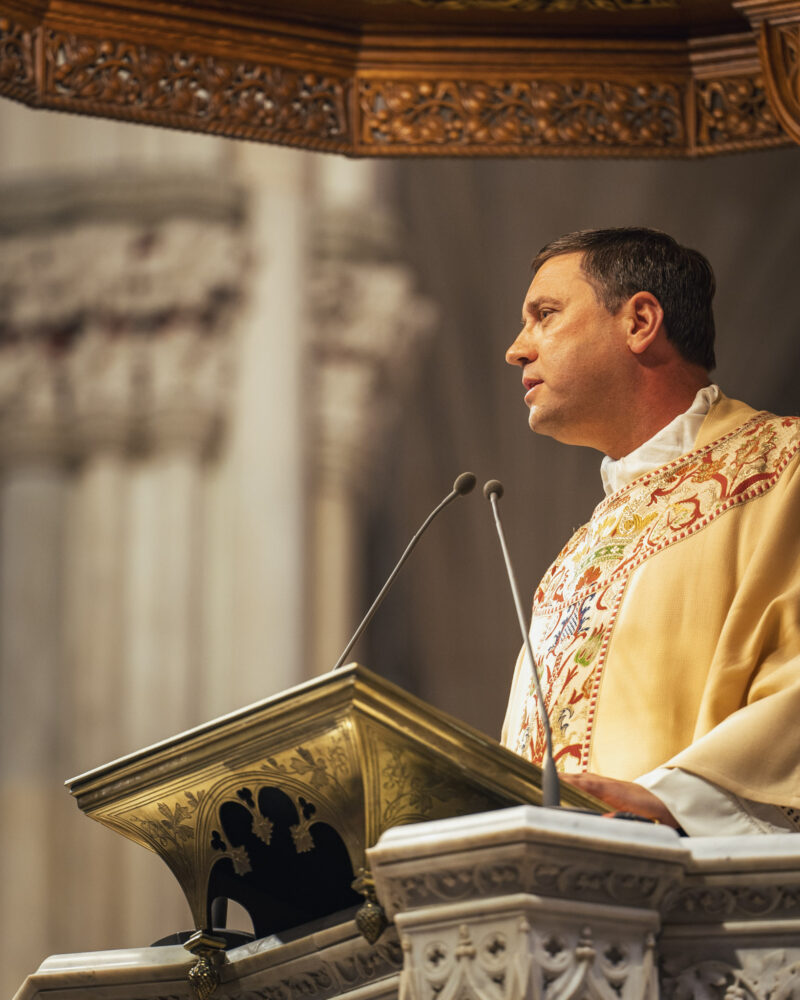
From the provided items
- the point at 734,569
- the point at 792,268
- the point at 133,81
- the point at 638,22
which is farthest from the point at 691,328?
the point at 792,268

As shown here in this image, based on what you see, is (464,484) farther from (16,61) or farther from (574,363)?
(16,61)

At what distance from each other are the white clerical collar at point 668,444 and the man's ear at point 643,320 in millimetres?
150

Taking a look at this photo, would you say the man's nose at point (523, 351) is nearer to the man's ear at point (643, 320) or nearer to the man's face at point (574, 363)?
the man's face at point (574, 363)

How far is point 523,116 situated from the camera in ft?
14.1

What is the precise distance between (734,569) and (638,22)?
1864 millimetres

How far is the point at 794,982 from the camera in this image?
1.78m

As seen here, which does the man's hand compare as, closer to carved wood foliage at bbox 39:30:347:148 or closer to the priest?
the priest

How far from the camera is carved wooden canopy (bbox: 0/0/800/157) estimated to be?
411 cm

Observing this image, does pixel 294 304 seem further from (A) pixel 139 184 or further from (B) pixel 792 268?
(B) pixel 792 268

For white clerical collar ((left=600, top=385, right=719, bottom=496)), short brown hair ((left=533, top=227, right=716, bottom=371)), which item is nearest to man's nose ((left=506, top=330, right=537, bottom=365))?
short brown hair ((left=533, top=227, right=716, bottom=371))

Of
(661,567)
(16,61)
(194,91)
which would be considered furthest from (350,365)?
(661,567)

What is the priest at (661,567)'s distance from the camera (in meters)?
2.41

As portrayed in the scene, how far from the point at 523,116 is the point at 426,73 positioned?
0.87 ft

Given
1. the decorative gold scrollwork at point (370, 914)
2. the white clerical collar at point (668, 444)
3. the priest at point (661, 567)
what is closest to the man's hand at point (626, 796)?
the priest at point (661, 567)
